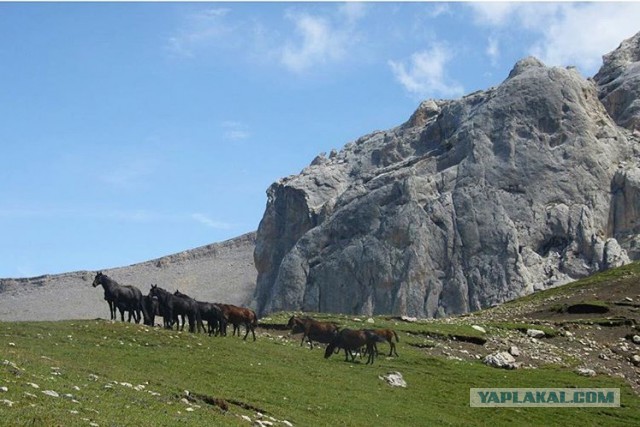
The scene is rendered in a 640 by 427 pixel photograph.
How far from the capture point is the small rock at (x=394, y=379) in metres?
38.4

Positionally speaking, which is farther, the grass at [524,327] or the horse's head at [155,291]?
the grass at [524,327]

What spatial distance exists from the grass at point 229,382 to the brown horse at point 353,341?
56cm

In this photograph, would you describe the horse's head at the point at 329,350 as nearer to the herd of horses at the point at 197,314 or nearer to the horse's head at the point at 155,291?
the herd of horses at the point at 197,314

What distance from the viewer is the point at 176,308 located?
4400cm

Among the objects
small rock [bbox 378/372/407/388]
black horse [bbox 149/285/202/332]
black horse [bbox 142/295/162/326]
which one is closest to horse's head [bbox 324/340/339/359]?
small rock [bbox 378/372/407/388]

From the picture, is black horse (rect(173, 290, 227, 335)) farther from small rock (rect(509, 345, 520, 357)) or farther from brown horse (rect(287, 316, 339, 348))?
small rock (rect(509, 345, 520, 357))

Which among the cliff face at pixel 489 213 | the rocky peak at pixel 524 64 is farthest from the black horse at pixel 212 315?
the rocky peak at pixel 524 64

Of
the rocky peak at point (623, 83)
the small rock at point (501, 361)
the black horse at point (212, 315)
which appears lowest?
the small rock at point (501, 361)

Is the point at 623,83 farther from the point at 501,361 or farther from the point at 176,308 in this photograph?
the point at 176,308

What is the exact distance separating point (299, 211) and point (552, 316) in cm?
9394

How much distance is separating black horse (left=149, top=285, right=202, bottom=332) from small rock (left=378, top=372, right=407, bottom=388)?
992 centimetres

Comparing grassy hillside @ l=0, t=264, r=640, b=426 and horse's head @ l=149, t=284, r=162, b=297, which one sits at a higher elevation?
horse's head @ l=149, t=284, r=162, b=297

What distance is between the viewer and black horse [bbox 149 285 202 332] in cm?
4369

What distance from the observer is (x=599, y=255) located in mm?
114000
